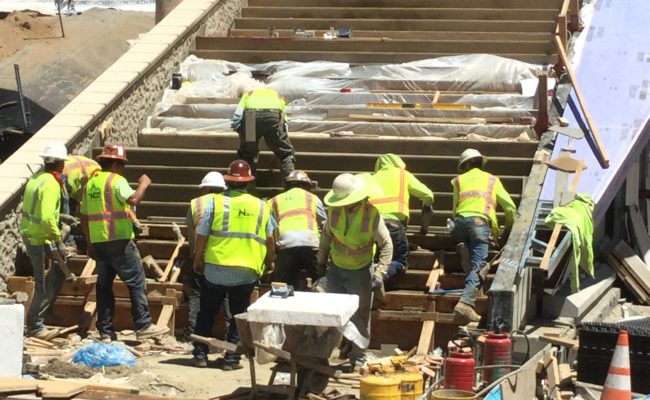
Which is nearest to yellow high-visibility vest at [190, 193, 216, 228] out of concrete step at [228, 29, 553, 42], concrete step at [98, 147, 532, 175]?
concrete step at [98, 147, 532, 175]

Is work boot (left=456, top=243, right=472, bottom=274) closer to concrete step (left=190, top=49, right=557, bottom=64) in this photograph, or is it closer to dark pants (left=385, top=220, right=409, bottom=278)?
dark pants (left=385, top=220, right=409, bottom=278)

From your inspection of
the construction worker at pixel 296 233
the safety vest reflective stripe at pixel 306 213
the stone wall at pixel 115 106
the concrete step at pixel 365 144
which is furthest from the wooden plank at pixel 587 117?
the stone wall at pixel 115 106

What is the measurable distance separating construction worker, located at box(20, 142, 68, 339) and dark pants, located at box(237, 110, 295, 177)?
2.24 m

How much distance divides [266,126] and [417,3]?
7589 millimetres

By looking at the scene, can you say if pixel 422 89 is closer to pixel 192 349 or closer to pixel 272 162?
pixel 272 162

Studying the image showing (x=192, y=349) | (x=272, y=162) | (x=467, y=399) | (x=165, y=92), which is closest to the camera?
(x=467, y=399)

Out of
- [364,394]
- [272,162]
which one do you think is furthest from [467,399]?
[272,162]

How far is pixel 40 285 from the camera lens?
12.8m

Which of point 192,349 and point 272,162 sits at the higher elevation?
point 272,162

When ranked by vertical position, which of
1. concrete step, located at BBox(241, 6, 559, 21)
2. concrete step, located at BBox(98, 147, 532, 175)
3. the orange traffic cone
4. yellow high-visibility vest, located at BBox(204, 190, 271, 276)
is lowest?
the orange traffic cone

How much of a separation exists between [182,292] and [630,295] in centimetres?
554

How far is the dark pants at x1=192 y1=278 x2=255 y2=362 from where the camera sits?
11.7 m

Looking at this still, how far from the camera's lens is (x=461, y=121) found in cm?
1591

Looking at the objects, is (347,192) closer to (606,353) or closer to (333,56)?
(606,353)
